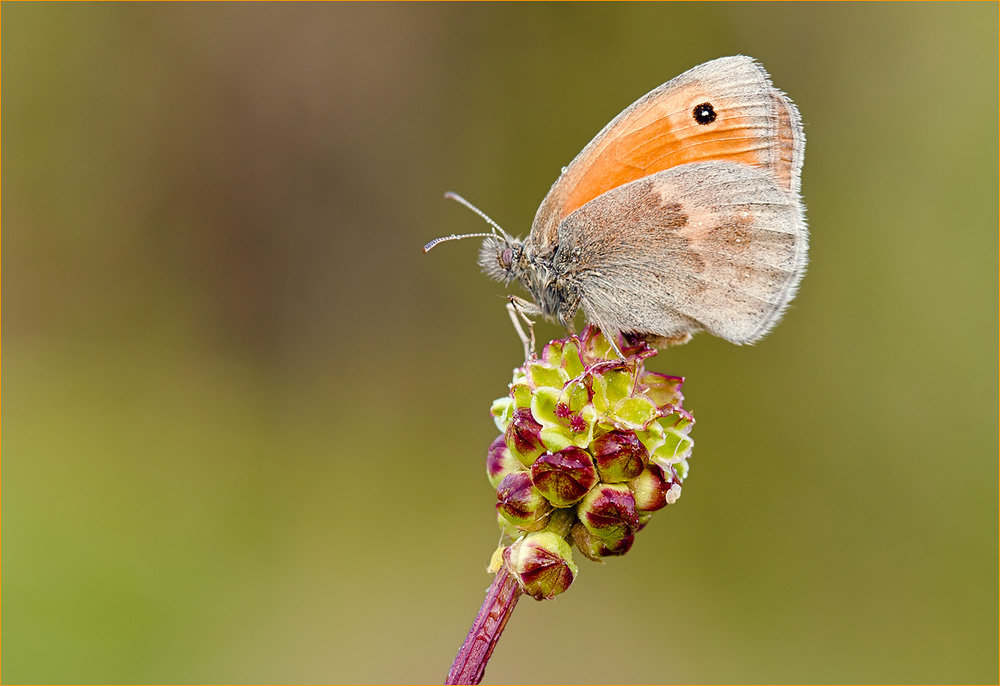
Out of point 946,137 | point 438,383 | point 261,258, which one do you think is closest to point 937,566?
point 946,137

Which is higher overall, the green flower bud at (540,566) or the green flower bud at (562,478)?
the green flower bud at (562,478)

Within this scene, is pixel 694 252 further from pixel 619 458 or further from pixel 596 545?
pixel 596 545

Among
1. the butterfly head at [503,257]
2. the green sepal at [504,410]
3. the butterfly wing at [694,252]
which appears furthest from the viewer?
the butterfly head at [503,257]

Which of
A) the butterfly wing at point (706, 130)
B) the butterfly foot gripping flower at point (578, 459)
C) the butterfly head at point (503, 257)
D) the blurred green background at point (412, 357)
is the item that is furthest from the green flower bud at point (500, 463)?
the blurred green background at point (412, 357)

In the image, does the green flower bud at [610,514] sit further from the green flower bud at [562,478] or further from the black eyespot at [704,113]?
the black eyespot at [704,113]

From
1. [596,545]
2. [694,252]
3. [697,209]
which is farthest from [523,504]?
[697,209]

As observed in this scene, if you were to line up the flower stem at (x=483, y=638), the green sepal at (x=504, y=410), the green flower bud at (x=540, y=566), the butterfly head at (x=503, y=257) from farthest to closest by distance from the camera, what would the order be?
the butterfly head at (x=503, y=257), the green sepal at (x=504, y=410), the green flower bud at (x=540, y=566), the flower stem at (x=483, y=638)

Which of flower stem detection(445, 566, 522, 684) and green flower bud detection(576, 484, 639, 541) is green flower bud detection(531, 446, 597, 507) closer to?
green flower bud detection(576, 484, 639, 541)

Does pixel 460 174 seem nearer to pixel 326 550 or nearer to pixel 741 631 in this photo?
pixel 326 550
